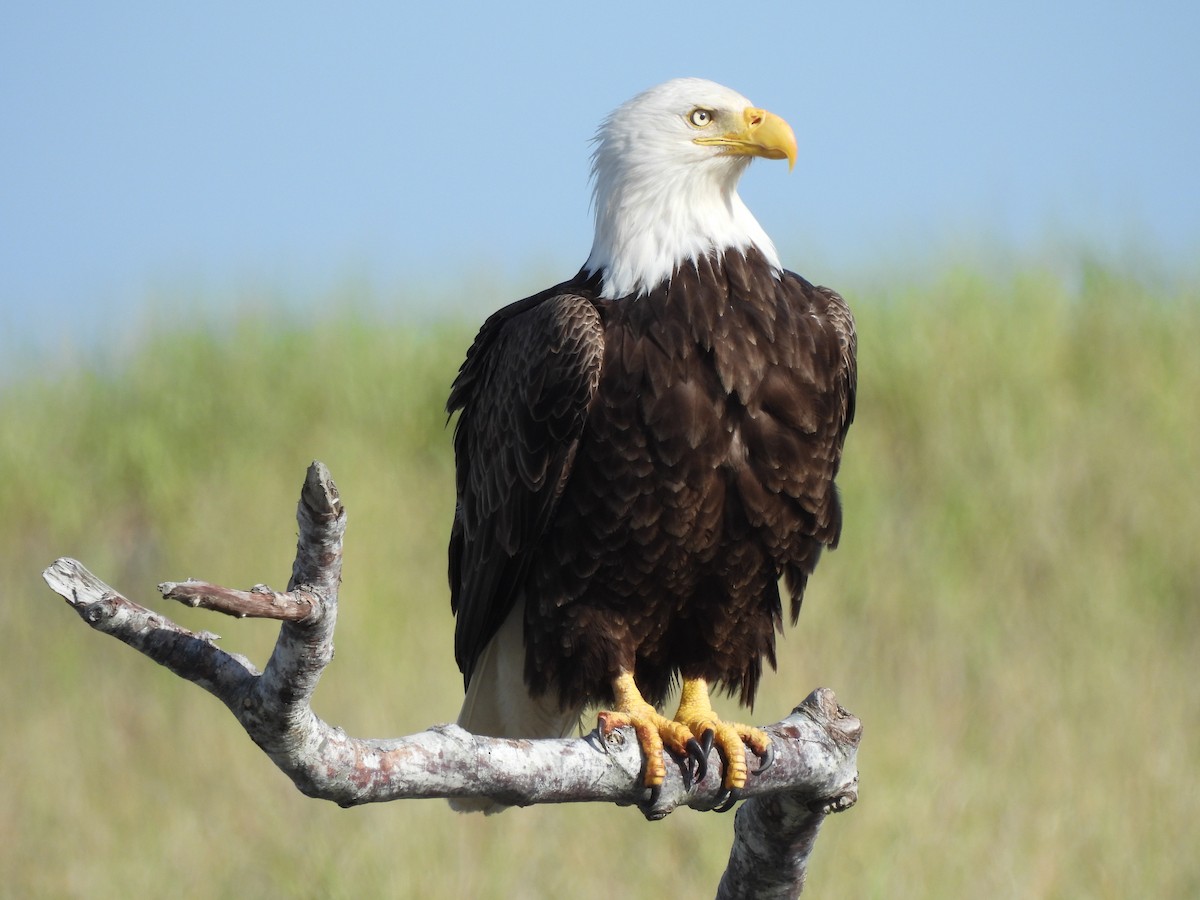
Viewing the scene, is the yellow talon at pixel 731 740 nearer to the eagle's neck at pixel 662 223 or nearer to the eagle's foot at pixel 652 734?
the eagle's foot at pixel 652 734

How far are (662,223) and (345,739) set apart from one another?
2.27 meters

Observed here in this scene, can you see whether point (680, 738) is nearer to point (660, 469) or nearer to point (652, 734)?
point (652, 734)

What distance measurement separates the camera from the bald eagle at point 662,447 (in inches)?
165

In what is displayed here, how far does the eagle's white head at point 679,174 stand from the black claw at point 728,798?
1.66m

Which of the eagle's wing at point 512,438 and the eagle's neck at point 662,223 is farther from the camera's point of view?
the eagle's neck at point 662,223

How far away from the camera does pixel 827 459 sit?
175 inches

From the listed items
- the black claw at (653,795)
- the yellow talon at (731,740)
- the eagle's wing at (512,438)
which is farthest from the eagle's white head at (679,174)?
the black claw at (653,795)

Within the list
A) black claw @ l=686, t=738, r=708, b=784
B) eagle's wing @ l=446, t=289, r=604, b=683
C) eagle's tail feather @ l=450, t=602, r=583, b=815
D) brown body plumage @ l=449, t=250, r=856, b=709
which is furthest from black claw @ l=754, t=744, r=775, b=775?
eagle's wing @ l=446, t=289, r=604, b=683

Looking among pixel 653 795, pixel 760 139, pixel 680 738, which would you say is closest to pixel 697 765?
pixel 680 738

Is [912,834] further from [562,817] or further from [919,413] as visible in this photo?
[919,413]

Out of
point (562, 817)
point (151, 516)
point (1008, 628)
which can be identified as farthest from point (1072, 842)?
point (151, 516)

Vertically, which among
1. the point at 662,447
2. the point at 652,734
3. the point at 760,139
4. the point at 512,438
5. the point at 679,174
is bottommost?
the point at 652,734

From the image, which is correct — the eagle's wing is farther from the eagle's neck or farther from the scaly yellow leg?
the scaly yellow leg

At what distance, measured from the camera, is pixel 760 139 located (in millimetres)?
4539
